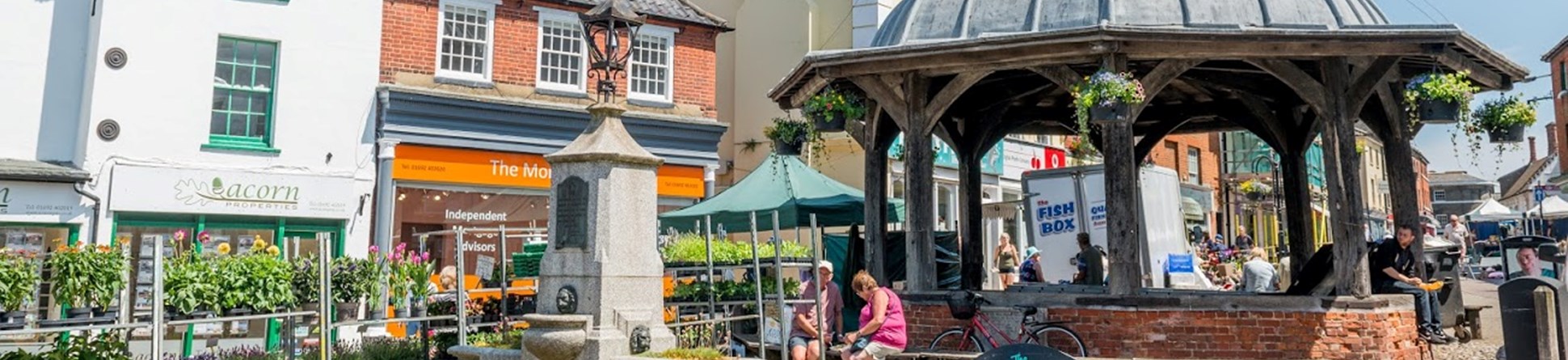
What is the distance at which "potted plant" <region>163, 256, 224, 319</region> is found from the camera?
9195mm

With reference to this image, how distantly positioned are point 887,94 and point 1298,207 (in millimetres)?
5968

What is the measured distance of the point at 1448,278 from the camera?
1216 cm

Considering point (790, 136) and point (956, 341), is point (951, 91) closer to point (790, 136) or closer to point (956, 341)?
point (956, 341)

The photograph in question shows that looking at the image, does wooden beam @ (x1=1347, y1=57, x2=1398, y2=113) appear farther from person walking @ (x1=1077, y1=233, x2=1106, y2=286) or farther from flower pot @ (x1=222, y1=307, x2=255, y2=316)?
flower pot @ (x1=222, y1=307, x2=255, y2=316)

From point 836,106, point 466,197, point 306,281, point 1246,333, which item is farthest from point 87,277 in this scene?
point 1246,333

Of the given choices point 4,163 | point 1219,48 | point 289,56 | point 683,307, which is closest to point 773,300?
point 683,307

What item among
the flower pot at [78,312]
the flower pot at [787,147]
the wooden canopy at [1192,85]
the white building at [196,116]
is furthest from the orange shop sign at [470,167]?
the flower pot at [78,312]

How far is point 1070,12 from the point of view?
10.5 meters

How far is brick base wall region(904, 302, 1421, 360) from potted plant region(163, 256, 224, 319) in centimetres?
766

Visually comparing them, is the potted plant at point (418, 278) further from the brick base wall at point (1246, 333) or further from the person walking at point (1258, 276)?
the person walking at point (1258, 276)

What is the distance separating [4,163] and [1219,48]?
15486 millimetres

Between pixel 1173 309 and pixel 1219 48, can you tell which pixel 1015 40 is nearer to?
pixel 1219 48

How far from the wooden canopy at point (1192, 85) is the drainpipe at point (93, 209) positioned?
32.0 ft

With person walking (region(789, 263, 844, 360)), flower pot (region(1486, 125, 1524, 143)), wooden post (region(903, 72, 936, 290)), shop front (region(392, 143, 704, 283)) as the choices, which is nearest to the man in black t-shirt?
flower pot (region(1486, 125, 1524, 143))
